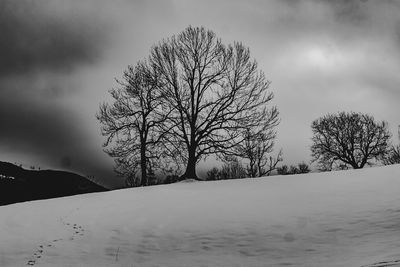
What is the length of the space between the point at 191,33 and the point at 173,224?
19976 mm

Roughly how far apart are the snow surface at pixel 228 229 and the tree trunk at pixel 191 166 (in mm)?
9845

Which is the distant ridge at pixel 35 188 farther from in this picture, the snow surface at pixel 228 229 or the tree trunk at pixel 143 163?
the snow surface at pixel 228 229

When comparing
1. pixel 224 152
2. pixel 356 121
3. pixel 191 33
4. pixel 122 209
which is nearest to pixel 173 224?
pixel 122 209

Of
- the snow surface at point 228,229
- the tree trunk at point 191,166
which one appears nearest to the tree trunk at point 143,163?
the tree trunk at point 191,166

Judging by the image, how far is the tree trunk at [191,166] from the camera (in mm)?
25550

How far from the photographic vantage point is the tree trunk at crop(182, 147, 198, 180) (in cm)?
2555

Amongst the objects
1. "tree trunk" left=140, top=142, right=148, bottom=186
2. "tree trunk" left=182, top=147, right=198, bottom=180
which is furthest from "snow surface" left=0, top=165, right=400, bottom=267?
"tree trunk" left=140, top=142, right=148, bottom=186

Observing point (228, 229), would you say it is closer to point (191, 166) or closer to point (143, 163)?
point (191, 166)

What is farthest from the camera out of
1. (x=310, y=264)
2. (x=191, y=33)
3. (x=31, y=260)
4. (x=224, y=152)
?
(x=191, y=33)

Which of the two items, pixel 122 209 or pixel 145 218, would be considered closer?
pixel 145 218

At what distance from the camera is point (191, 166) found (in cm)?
2605

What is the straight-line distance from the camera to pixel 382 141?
4534 cm

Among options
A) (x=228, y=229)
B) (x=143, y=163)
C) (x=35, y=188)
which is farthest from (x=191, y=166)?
(x=35, y=188)

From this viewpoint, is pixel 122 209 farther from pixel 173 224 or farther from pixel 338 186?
pixel 338 186
